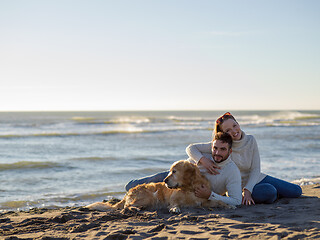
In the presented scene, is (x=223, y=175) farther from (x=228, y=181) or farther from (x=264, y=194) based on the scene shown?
(x=264, y=194)

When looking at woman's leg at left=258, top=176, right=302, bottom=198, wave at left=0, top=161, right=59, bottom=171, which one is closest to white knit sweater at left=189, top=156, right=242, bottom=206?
woman's leg at left=258, top=176, right=302, bottom=198

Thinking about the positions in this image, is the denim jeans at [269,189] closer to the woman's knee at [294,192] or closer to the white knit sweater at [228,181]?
the woman's knee at [294,192]

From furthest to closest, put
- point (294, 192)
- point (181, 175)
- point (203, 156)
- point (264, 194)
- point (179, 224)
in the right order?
point (294, 192), point (264, 194), point (203, 156), point (181, 175), point (179, 224)

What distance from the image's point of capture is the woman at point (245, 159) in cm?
470

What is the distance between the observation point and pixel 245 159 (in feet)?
16.3

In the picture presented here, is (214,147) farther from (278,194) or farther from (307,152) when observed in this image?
(307,152)

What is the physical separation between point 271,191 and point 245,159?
2.03 ft

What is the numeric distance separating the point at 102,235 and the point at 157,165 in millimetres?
6582

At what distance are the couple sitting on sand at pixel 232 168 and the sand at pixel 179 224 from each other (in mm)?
199

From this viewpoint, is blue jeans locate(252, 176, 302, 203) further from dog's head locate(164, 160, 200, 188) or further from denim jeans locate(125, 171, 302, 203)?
dog's head locate(164, 160, 200, 188)

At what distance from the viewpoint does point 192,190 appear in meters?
4.46

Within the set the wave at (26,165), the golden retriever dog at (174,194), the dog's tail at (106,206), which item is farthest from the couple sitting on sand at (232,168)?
the wave at (26,165)

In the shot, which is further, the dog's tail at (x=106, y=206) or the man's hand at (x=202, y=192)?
the dog's tail at (x=106, y=206)

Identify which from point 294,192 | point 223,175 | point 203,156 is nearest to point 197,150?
point 203,156
